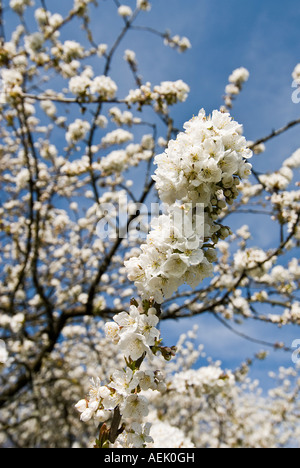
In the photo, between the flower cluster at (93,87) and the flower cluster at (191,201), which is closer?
the flower cluster at (191,201)

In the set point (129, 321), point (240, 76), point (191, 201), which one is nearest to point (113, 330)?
point (129, 321)

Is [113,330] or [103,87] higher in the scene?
[103,87]

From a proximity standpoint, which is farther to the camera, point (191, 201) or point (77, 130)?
point (77, 130)

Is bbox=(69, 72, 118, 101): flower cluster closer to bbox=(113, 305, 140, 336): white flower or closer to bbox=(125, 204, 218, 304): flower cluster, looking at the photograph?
bbox=(125, 204, 218, 304): flower cluster

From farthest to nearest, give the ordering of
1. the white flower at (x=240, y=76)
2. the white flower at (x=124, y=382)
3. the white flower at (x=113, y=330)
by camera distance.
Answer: the white flower at (x=240, y=76) → the white flower at (x=113, y=330) → the white flower at (x=124, y=382)

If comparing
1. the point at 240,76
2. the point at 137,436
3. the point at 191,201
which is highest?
the point at 240,76

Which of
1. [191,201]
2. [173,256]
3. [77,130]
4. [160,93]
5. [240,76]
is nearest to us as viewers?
[173,256]

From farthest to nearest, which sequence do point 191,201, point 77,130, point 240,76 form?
1. point 240,76
2. point 77,130
3. point 191,201

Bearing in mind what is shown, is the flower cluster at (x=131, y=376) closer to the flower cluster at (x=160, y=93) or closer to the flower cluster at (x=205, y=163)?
the flower cluster at (x=205, y=163)

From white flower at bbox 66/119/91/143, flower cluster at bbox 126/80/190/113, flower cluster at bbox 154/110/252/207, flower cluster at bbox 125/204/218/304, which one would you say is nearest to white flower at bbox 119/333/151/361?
flower cluster at bbox 125/204/218/304

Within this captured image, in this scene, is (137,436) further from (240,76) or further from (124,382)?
(240,76)

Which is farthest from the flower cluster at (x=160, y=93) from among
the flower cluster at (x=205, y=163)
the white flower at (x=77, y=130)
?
the flower cluster at (x=205, y=163)

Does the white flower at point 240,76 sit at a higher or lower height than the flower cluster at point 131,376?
higher

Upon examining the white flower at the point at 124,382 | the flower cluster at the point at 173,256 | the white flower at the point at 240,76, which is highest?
the white flower at the point at 240,76
